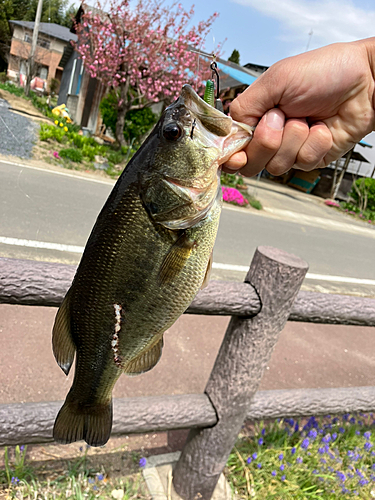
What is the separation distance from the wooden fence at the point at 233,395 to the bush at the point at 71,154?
7765 millimetres

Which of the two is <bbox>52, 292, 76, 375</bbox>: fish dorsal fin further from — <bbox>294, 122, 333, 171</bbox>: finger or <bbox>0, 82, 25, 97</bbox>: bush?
<bbox>0, 82, 25, 97</bbox>: bush

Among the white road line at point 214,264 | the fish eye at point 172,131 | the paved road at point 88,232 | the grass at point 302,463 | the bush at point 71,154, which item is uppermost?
the fish eye at point 172,131

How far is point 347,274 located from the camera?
7.74 m

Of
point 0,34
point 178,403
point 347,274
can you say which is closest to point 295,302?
point 178,403

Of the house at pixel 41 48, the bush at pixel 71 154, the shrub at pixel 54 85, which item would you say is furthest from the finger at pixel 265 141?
the shrub at pixel 54 85

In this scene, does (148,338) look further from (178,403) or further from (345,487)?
(345,487)

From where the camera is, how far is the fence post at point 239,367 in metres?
2.17

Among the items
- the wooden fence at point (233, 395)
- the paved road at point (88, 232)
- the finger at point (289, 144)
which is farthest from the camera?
the paved road at point (88, 232)

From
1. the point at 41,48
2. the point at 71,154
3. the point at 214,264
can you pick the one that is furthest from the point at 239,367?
the point at 41,48

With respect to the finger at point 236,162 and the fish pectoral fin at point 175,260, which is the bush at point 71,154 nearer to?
the finger at point 236,162

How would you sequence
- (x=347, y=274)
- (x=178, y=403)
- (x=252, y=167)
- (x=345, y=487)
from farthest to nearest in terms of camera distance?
(x=347, y=274) < (x=345, y=487) < (x=178, y=403) < (x=252, y=167)

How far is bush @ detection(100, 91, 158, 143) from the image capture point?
13227 mm

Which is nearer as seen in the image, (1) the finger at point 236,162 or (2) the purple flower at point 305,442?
(1) the finger at point 236,162

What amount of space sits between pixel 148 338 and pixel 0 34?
33.9 feet
